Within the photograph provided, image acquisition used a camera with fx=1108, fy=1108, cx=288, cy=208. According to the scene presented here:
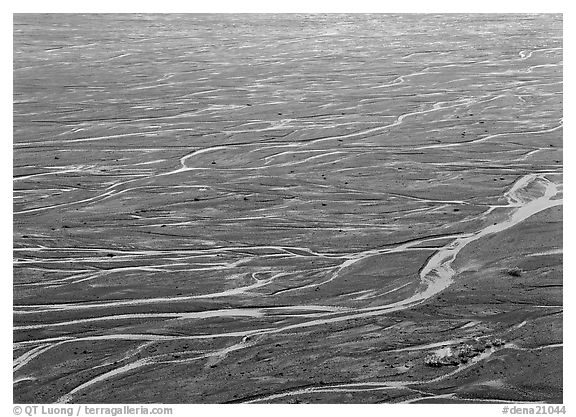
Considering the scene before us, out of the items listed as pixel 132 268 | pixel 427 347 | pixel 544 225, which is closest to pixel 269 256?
pixel 132 268

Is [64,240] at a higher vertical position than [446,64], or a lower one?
lower

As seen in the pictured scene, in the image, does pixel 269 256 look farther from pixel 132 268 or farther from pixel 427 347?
pixel 427 347

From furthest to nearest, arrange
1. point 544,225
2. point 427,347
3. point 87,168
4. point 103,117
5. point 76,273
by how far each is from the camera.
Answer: point 103,117 < point 87,168 < point 544,225 < point 76,273 < point 427,347

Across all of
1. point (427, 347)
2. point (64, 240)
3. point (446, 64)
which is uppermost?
point (446, 64)

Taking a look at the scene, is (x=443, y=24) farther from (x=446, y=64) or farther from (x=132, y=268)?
(x=132, y=268)

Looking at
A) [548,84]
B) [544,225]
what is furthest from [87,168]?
[548,84]

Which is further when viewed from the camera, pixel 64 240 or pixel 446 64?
pixel 446 64

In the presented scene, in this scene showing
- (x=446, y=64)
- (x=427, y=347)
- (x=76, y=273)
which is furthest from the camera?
(x=446, y=64)
